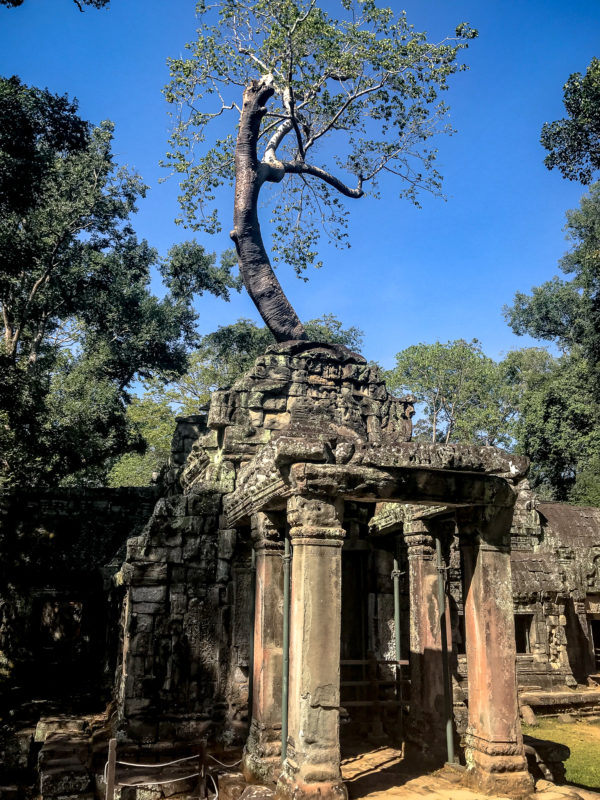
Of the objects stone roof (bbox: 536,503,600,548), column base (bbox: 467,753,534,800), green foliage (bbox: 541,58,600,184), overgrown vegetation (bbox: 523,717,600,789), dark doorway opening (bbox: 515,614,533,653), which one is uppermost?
green foliage (bbox: 541,58,600,184)

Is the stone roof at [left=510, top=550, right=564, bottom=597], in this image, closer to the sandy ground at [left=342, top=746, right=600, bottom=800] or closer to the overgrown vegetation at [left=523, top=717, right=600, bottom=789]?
the overgrown vegetation at [left=523, top=717, right=600, bottom=789]

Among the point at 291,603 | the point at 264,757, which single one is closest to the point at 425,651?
the point at 264,757

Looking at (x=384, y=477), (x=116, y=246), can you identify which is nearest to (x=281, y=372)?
(x=384, y=477)

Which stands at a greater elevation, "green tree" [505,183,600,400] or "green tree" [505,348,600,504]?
"green tree" [505,183,600,400]

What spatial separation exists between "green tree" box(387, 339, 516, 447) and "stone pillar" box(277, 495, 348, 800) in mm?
28782

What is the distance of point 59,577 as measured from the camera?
14492mm

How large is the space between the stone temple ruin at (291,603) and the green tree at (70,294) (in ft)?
16.4

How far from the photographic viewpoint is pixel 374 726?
9391 mm

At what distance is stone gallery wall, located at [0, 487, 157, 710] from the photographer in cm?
1391

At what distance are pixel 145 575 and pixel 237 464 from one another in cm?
225

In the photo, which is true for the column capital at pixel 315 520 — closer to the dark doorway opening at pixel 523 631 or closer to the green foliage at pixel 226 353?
the dark doorway opening at pixel 523 631

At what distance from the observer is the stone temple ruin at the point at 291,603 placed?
5.92 meters

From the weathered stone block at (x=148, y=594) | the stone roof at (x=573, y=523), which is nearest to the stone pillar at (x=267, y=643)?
the weathered stone block at (x=148, y=594)

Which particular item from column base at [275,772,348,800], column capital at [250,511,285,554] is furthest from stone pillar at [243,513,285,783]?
column base at [275,772,348,800]
